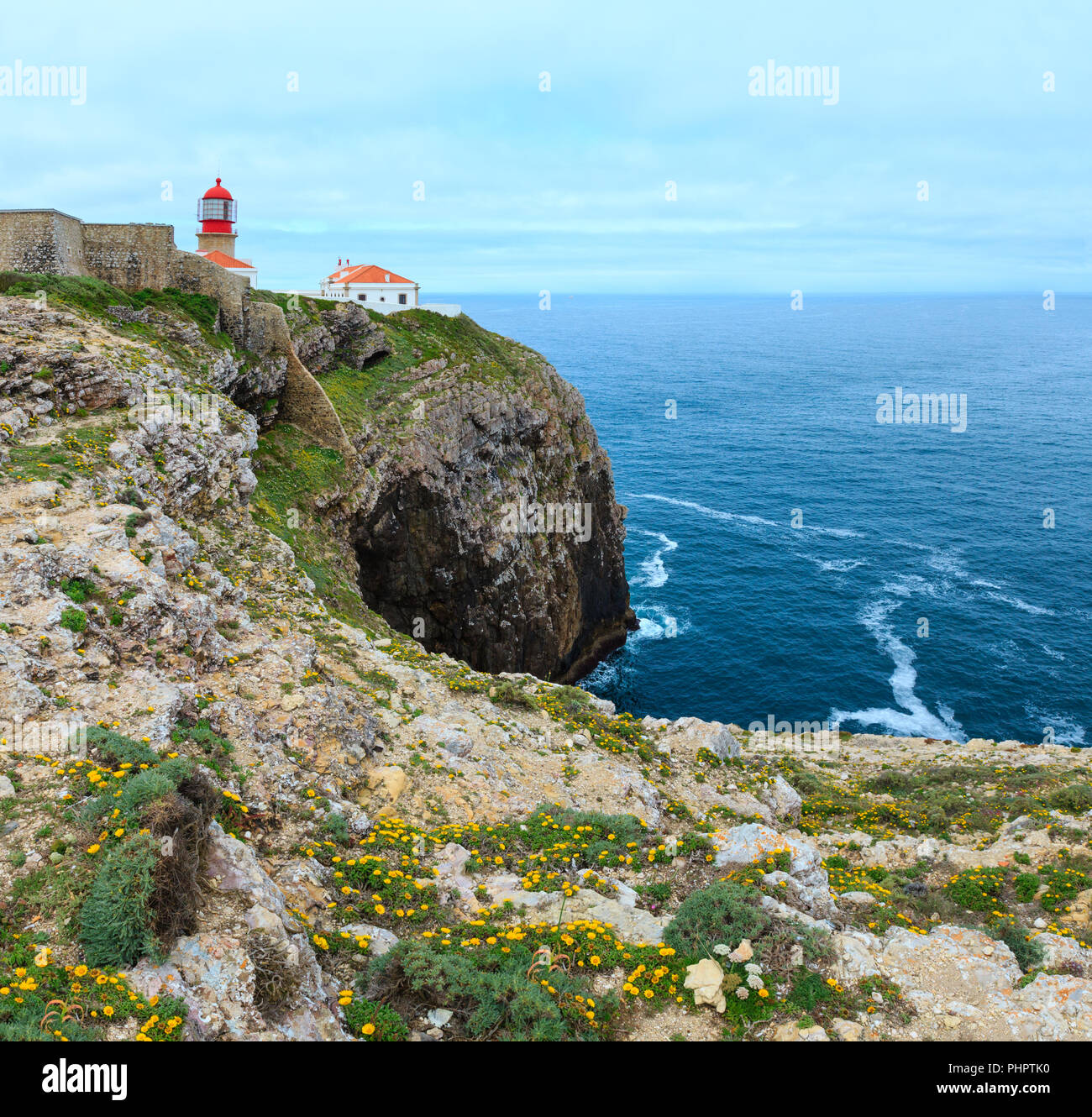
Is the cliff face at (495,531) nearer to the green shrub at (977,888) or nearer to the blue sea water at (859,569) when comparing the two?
the blue sea water at (859,569)

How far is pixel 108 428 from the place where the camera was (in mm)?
24359

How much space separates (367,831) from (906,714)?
142 feet

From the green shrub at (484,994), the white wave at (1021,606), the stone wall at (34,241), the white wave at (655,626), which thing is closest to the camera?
the green shrub at (484,994)

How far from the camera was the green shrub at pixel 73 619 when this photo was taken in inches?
634

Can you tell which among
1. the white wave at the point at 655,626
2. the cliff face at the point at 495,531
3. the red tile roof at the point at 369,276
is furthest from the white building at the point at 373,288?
the white wave at the point at 655,626

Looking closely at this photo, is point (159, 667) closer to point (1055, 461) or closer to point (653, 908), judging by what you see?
point (653, 908)

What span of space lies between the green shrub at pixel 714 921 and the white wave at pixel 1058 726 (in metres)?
41.3

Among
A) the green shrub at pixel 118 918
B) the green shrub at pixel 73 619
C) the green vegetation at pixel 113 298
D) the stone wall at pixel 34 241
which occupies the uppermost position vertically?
the stone wall at pixel 34 241

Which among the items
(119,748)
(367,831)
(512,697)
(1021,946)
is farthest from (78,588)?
(1021,946)

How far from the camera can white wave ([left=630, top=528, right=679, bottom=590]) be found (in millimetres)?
68500

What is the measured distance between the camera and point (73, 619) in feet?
53.2

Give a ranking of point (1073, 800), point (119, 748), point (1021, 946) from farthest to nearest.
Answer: point (1073, 800)
point (1021, 946)
point (119, 748)

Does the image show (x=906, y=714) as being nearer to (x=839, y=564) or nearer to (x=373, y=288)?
(x=839, y=564)

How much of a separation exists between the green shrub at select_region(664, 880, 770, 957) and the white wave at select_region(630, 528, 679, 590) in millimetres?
54124
